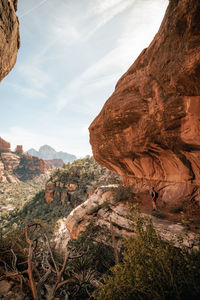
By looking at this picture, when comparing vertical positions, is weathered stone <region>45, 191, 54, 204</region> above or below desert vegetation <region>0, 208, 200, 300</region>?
below

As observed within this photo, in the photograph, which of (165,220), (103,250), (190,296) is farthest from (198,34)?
(103,250)

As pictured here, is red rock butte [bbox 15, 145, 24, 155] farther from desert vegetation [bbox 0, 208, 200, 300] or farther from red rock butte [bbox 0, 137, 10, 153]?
desert vegetation [bbox 0, 208, 200, 300]

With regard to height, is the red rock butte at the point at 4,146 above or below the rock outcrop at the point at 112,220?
above

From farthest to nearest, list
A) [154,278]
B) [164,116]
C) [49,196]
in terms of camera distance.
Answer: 1. [49,196]
2. [164,116]
3. [154,278]

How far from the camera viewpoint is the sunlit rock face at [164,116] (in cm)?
304

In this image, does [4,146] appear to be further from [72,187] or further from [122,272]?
[122,272]

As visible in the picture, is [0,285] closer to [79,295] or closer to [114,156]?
[79,295]

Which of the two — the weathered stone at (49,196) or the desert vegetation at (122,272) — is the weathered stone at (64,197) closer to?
the weathered stone at (49,196)

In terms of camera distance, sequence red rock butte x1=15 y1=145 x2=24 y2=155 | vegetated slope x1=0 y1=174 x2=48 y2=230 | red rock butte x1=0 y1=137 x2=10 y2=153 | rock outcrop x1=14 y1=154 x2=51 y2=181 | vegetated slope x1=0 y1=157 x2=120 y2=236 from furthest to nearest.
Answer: red rock butte x1=15 y1=145 x2=24 y2=155 < red rock butte x1=0 y1=137 x2=10 y2=153 < rock outcrop x1=14 y1=154 x2=51 y2=181 < vegetated slope x1=0 y1=174 x2=48 y2=230 < vegetated slope x1=0 y1=157 x2=120 y2=236

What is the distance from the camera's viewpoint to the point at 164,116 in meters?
4.63

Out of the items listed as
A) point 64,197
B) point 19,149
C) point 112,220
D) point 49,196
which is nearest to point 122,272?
point 112,220

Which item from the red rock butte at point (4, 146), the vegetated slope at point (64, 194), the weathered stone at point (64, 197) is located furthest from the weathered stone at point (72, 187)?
the red rock butte at point (4, 146)

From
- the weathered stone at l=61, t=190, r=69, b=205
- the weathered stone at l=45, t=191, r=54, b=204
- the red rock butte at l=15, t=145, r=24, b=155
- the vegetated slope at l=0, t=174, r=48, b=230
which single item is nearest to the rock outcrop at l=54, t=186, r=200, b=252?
the weathered stone at l=61, t=190, r=69, b=205

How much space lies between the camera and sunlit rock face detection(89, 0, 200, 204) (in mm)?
3039
